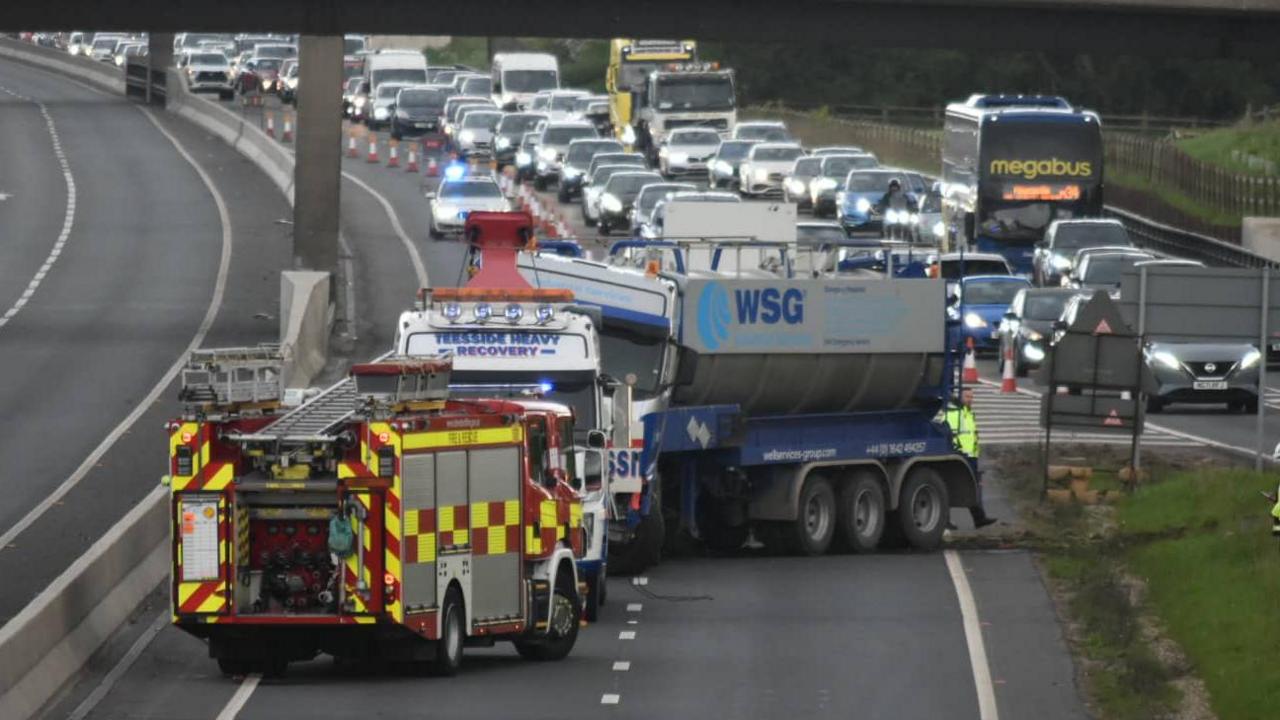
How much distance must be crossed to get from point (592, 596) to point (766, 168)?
4910 cm

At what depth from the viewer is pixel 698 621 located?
23891 mm

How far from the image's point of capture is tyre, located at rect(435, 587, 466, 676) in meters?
19.9

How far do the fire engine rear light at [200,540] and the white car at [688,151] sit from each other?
5759cm

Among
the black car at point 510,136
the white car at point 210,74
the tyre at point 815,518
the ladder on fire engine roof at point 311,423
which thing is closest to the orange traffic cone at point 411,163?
the black car at point 510,136

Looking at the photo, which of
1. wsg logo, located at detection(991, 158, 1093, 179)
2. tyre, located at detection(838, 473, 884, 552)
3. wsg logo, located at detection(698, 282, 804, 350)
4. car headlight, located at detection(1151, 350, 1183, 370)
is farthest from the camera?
wsg logo, located at detection(991, 158, 1093, 179)

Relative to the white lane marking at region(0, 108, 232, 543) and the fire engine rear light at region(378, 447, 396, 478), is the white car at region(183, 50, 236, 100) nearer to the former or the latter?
the white lane marking at region(0, 108, 232, 543)

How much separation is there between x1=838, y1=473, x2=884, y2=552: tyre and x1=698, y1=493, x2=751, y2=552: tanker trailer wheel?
106cm

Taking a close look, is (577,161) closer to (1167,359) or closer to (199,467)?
(1167,359)

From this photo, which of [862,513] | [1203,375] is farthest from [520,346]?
[1203,375]

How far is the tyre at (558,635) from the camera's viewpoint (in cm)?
2127

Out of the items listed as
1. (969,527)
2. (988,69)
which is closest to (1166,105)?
(988,69)

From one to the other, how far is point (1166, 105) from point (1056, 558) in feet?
328

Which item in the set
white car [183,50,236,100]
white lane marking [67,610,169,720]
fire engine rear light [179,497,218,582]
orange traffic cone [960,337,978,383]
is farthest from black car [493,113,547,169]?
fire engine rear light [179,497,218,582]

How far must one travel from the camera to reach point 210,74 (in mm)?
104875
